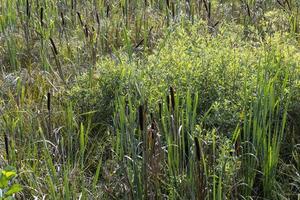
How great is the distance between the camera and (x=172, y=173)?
1988mm

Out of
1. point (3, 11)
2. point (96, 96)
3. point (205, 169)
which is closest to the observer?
point (205, 169)

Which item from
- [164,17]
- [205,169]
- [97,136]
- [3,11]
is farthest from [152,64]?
[3,11]

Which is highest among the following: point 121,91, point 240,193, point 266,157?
point 121,91

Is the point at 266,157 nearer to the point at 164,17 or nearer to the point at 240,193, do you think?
the point at 240,193

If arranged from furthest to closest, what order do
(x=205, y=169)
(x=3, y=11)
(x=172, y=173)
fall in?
(x=3, y=11) < (x=172, y=173) < (x=205, y=169)

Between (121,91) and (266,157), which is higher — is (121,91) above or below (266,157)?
above

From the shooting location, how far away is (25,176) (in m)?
2.28

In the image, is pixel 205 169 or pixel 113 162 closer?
pixel 205 169

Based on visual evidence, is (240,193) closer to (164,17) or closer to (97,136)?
(97,136)

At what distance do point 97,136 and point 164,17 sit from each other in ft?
4.41

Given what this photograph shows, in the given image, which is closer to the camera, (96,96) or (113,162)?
(113,162)

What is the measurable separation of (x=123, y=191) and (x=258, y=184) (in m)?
0.53

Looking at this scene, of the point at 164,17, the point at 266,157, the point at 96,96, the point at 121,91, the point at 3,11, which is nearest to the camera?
the point at 266,157

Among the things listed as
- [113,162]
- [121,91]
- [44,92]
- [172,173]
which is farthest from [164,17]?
[172,173]
